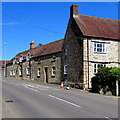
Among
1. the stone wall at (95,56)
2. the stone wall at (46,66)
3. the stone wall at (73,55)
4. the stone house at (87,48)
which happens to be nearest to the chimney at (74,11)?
the stone house at (87,48)

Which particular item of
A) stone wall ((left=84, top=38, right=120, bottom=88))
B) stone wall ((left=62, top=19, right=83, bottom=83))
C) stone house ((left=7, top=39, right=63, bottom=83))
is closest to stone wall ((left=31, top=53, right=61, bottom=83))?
stone house ((left=7, top=39, right=63, bottom=83))

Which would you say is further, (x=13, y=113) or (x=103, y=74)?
(x=103, y=74)

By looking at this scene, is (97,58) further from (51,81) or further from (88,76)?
(51,81)

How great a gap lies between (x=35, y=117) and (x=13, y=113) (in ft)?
4.13

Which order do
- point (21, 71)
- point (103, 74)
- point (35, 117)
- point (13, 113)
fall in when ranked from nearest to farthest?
1. point (35, 117)
2. point (13, 113)
3. point (103, 74)
4. point (21, 71)

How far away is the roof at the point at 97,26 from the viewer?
2551cm

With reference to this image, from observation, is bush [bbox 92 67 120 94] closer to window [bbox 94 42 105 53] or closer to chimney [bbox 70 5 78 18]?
window [bbox 94 42 105 53]

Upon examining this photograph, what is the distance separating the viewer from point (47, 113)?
9.24 m

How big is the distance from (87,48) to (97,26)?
4.40 metres

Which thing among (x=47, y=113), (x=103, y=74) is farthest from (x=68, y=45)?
(x=47, y=113)

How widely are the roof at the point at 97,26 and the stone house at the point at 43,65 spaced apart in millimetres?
5624

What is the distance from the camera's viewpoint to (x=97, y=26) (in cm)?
2739

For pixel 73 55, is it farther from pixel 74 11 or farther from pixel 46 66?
pixel 46 66

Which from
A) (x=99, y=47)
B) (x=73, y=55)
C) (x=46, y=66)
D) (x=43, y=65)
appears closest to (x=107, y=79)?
(x=99, y=47)
